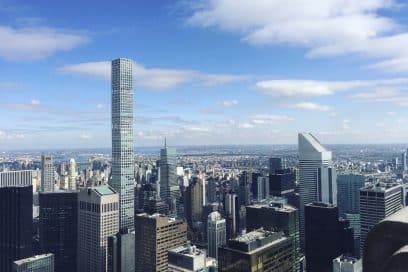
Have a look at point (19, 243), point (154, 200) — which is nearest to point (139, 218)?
point (19, 243)

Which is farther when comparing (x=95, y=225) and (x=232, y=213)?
(x=232, y=213)

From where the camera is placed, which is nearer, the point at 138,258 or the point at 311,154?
the point at 138,258

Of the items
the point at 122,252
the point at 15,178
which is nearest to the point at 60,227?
the point at 122,252

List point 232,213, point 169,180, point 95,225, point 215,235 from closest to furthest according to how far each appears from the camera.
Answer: point 95,225
point 215,235
point 232,213
point 169,180

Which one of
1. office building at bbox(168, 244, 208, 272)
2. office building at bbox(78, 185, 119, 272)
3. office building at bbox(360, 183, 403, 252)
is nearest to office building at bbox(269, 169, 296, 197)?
office building at bbox(360, 183, 403, 252)

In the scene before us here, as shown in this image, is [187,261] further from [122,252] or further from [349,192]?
[349,192]

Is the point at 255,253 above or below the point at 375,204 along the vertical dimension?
above

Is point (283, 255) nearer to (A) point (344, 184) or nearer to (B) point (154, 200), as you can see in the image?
(B) point (154, 200)

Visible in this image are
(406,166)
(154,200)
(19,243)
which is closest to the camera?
(19,243)
